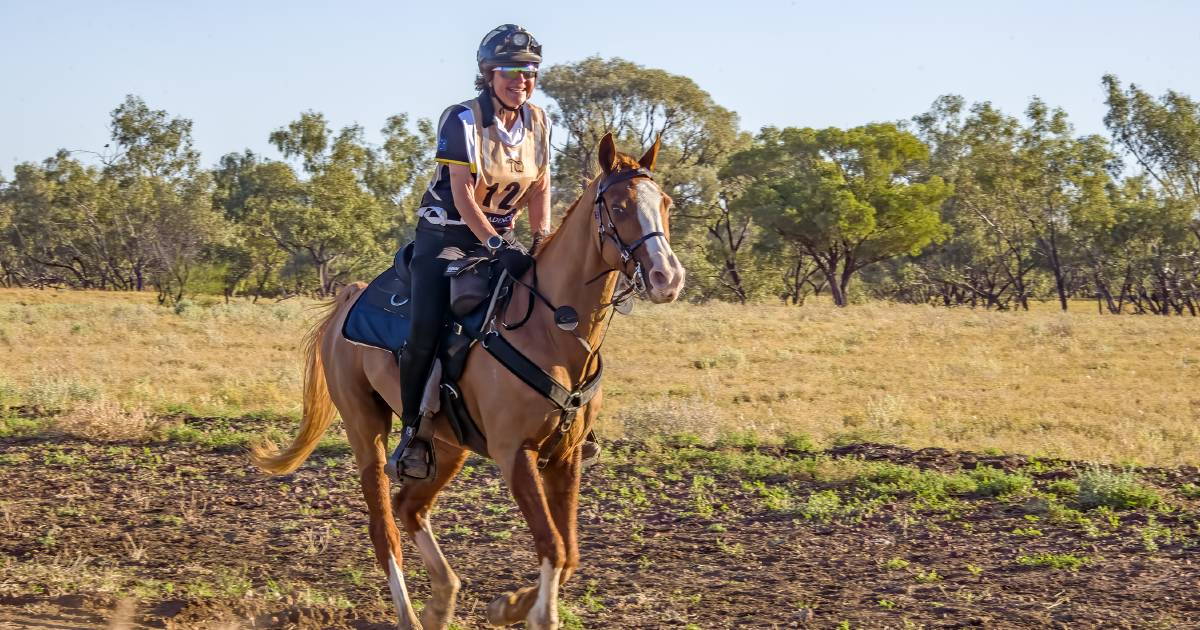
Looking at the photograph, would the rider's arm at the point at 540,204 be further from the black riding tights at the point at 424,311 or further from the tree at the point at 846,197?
the tree at the point at 846,197

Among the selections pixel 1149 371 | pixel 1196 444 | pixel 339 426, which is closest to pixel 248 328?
pixel 339 426

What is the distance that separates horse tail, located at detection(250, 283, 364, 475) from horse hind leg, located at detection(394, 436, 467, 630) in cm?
132

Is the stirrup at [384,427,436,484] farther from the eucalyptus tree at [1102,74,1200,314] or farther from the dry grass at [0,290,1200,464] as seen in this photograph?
the eucalyptus tree at [1102,74,1200,314]

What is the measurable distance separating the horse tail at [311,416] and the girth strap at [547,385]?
2.19 m

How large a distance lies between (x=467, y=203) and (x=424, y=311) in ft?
2.00

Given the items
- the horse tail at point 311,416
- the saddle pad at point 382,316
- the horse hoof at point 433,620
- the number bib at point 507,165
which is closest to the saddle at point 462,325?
the saddle pad at point 382,316

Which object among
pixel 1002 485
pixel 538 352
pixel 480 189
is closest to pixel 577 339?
pixel 538 352

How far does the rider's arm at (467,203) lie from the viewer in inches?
236

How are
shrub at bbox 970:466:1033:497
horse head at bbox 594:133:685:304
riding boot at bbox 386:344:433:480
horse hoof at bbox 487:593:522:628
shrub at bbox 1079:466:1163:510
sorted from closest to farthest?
horse head at bbox 594:133:685:304
horse hoof at bbox 487:593:522:628
riding boot at bbox 386:344:433:480
shrub at bbox 1079:466:1163:510
shrub at bbox 970:466:1033:497

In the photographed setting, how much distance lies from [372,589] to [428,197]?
2.34 metres

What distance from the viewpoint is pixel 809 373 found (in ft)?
63.4

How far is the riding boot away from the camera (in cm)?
621

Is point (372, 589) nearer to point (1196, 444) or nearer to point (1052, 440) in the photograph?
point (1052, 440)

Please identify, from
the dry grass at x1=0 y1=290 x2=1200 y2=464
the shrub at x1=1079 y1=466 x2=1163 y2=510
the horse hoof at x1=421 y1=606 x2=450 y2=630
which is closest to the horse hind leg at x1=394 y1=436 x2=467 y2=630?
the horse hoof at x1=421 y1=606 x2=450 y2=630
